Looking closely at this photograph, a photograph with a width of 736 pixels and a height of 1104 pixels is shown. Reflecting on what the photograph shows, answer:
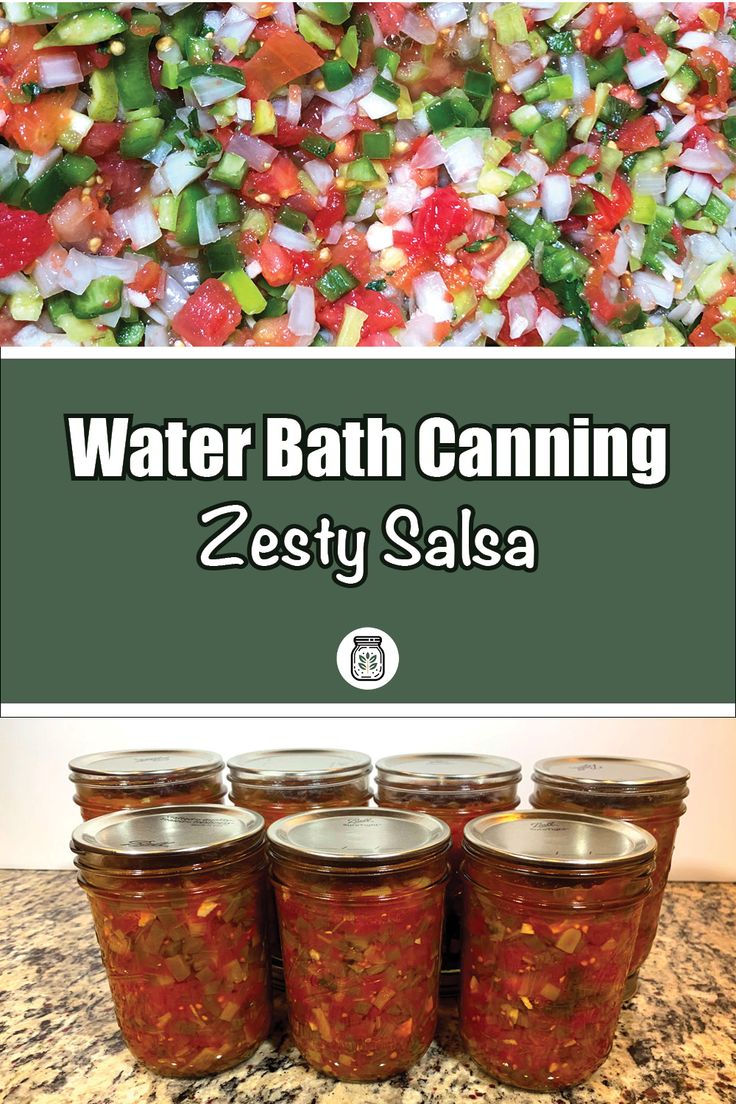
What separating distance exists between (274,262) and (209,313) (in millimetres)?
126

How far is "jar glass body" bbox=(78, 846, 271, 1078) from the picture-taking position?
0.92 metres

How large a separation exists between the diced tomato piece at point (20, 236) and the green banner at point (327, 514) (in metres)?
0.15

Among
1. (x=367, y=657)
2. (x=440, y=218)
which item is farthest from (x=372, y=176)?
(x=367, y=657)

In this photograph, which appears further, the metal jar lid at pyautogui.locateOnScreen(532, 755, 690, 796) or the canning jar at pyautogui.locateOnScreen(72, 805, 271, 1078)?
the metal jar lid at pyautogui.locateOnScreen(532, 755, 690, 796)

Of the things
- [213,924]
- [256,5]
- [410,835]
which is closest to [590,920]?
[410,835]

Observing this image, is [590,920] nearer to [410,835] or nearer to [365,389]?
[410,835]

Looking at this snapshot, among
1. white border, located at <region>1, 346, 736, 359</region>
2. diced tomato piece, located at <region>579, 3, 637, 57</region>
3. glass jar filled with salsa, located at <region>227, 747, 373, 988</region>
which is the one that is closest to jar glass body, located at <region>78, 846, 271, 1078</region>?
glass jar filled with salsa, located at <region>227, 747, 373, 988</region>

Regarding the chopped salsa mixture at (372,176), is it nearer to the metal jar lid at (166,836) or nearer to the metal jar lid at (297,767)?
the metal jar lid at (297,767)

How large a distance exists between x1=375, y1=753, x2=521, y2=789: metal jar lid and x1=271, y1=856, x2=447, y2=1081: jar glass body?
0.62 ft

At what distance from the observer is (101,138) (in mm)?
1441

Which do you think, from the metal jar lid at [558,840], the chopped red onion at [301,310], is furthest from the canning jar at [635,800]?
the chopped red onion at [301,310]

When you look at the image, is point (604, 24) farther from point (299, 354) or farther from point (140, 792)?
point (140, 792)

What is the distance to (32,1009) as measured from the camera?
1.15 m

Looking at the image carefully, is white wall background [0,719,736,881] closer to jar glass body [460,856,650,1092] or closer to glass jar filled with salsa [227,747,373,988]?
glass jar filled with salsa [227,747,373,988]
